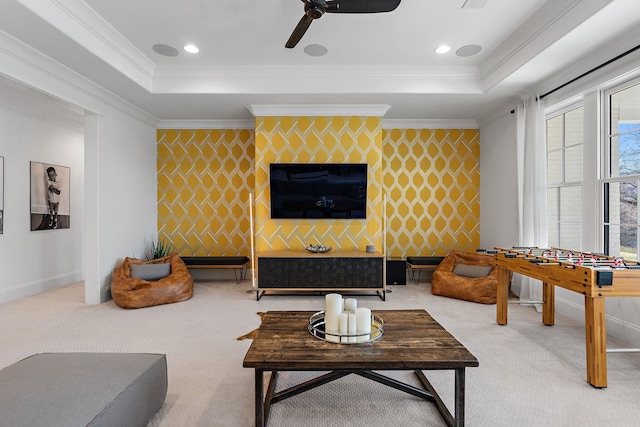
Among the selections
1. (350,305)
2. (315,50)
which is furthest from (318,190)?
(350,305)

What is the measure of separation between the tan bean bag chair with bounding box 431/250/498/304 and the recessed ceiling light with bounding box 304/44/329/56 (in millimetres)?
3034

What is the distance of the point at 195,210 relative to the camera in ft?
18.2

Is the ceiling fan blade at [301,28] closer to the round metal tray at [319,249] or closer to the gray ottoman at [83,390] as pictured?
the gray ottoman at [83,390]

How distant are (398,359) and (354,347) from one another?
25 cm

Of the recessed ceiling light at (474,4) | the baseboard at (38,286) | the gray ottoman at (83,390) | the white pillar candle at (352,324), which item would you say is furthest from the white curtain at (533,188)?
the baseboard at (38,286)

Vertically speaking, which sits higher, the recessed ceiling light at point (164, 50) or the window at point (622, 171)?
the recessed ceiling light at point (164, 50)

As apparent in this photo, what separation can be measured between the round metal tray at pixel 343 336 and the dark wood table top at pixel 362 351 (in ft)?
0.09

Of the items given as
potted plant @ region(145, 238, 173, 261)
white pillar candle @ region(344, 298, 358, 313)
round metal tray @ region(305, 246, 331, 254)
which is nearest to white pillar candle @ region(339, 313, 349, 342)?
white pillar candle @ region(344, 298, 358, 313)

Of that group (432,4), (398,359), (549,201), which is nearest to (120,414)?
(398,359)

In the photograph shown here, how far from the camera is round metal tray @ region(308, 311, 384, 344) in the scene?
1.83m

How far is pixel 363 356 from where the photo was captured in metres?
1.66

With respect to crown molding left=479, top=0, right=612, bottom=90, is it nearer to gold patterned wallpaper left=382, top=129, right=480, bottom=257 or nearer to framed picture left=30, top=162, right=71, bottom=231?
gold patterned wallpaper left=382, top=129, right=480, bottom=257

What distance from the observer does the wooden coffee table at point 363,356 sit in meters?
1.60

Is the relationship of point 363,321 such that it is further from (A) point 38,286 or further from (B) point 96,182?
(A) point 38,286
